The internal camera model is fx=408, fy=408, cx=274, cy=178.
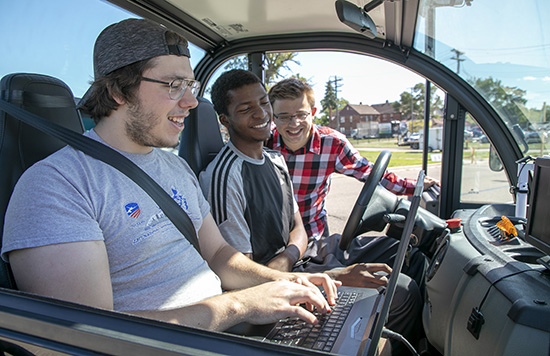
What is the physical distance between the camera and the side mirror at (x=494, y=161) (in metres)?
2.33

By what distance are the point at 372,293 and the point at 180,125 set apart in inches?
36.6

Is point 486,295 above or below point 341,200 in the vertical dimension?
above

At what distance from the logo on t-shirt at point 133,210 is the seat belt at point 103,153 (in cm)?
6

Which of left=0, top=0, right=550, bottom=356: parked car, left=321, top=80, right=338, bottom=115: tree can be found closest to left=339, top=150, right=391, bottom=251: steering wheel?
left=0, top=0, right=550, bottom=356: parked car

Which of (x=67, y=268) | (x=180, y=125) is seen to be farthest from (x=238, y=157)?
A: (x=67, y=268)

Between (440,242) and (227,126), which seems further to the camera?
(227,126)

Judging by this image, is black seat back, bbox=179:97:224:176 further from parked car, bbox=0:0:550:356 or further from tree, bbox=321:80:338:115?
tree, bbox=321:80:338:115

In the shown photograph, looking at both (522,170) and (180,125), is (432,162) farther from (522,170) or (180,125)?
(180,125)

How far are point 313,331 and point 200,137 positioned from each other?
47.5 inches

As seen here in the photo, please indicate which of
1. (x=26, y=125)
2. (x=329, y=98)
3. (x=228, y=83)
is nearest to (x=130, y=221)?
(x=26, y=125)

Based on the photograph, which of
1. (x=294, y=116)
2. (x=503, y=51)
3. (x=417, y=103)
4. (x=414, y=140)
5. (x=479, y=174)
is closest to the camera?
(x=503, y=51)

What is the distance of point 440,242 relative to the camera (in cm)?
171

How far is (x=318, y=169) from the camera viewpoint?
8.41 ft

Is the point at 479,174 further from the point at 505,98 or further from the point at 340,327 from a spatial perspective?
the point at 340,327
